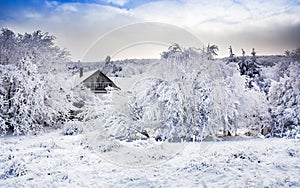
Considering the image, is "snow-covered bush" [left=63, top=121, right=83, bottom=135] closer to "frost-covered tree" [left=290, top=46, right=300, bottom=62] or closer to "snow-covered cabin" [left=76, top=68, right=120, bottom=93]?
"snow-covered cabin" [left=76, top=68, right=120, bottom=93]

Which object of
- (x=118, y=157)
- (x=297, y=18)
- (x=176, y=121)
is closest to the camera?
(x=118, y=157)

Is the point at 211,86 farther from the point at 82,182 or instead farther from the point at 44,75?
the point at 44,75

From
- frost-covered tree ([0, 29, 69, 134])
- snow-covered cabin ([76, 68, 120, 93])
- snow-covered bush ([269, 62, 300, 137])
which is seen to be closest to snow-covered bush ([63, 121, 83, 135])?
frost-covered tree ([0, 29, 69, 134])

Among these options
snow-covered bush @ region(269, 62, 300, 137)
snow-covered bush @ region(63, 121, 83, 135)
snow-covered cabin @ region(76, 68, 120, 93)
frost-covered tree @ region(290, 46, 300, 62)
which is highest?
frost-covered tree @ region(290, 46, 300, 62)

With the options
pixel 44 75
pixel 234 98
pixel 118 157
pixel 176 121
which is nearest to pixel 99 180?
pixel 118 157

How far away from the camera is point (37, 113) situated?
16156 millimetres

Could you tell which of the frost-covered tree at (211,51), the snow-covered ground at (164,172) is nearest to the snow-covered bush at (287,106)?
the frost-covered tree at (211,51)

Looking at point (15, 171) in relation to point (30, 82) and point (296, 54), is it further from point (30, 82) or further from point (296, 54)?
point (296, 54)

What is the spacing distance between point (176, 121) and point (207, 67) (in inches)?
135

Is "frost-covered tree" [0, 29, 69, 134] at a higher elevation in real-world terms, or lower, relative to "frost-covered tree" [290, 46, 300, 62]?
lower

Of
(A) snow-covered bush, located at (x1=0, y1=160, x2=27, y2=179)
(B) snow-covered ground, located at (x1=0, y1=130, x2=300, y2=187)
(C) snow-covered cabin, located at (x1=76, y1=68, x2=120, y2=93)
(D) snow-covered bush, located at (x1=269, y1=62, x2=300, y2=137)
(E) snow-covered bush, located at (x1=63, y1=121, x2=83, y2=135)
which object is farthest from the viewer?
(C) snow-covered cabin, located at (x1=76, y1=68, x2=120, y2=93)

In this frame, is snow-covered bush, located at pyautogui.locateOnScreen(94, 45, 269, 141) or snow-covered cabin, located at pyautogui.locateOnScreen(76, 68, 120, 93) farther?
snow-covered cabin, located at pyautogui.locateOnScreen(76, 68, 120, 93)

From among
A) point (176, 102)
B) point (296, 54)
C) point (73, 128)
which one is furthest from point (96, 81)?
point (296, 54)

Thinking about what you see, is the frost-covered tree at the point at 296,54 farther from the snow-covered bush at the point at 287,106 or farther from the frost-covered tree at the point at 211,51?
the frost-covered tree at the point at 211,51
